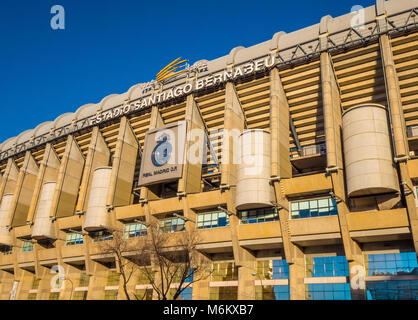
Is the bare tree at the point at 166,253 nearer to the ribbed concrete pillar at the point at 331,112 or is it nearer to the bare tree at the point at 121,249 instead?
the bare tree at the point at 121,249

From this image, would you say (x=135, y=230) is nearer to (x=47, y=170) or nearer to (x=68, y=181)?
(x=68, y=181)

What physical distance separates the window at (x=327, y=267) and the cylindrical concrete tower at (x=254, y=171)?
8.09 meters

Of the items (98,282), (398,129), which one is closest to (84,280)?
(98,282)

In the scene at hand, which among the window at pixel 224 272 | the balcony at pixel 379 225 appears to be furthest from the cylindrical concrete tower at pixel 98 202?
the balcony at pixel 379 225

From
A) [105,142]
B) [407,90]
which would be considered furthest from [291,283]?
[105,142]

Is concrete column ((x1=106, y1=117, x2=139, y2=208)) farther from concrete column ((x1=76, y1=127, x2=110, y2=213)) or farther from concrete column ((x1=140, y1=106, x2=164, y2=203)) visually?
concrete column ((x1=76, y1=127, x2=110, y2=213))

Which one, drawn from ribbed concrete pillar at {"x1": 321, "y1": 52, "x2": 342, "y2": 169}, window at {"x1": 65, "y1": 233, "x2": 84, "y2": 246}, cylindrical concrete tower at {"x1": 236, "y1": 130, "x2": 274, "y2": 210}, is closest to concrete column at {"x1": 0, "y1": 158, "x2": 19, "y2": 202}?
window at {"x1": 65, "y1": 233, "x2": 84, "y2": 246}

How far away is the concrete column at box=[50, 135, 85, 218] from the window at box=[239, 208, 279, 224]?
31.7 meters

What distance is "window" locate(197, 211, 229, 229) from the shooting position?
45.0 metres

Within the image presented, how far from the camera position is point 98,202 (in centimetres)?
5300

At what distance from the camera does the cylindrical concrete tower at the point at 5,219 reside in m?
64.2

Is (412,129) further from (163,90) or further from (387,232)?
(163,90)

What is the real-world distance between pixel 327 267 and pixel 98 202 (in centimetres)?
3236

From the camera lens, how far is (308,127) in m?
48.8
